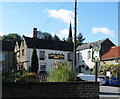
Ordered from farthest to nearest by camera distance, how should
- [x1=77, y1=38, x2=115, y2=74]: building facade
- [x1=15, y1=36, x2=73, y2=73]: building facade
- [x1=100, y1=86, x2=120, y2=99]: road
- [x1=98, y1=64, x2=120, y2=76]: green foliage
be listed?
[x1=15, y1=36, x2=73, y2=73]: building facade < [x1=77, y1=38, x2=115, y2=74]: building facade < [x1=98, y1=64, x2=120, y2=76]: green foliage < [x1=100, y1=86, x2=120, y2=99]: road

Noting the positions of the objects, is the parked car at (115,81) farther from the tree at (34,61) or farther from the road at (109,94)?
the tree at (34,61)

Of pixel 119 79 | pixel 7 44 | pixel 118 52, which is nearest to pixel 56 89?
pixel 119 79

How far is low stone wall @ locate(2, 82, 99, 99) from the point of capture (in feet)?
25.8

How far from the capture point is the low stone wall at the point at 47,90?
25.8ft

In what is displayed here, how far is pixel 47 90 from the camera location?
7996 mm

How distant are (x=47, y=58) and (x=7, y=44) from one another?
1560 cm

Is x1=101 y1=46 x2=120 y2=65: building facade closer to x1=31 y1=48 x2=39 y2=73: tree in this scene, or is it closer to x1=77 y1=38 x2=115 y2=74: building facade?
x1=77 y1=38 x2=115 y2=74: building facade

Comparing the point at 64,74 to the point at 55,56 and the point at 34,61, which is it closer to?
the point at 34,61

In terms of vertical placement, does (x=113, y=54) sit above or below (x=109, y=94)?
above

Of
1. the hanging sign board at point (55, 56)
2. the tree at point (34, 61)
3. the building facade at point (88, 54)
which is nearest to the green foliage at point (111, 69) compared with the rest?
the building facade at point (88, 54)

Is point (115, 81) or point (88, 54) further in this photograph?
point (88, 54)

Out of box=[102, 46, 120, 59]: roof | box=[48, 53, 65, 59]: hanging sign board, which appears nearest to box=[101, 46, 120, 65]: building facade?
box=[102, 46, 120, 59]: roof

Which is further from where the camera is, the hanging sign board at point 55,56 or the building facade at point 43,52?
the hanging sign board at point 55,56

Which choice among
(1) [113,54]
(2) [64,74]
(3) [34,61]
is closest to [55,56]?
(3) [34,61]
